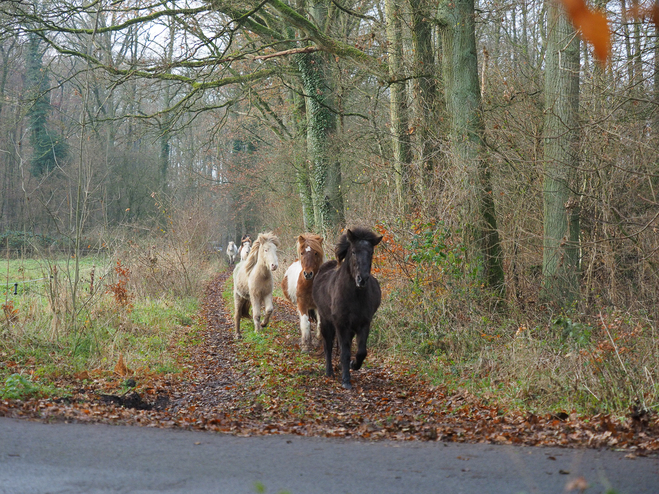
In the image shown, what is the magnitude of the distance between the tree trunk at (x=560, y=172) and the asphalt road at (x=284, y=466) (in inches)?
242

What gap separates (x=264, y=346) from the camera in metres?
12.5

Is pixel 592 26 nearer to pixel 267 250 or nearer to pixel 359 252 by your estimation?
pixel 359 252

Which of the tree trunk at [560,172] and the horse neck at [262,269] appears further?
the horse neck at [262,269]

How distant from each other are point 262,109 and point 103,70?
32.3 feet

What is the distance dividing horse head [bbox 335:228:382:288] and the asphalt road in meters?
3.55

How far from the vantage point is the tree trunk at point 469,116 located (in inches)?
448

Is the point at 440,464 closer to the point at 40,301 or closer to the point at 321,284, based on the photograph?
the point at 321,284

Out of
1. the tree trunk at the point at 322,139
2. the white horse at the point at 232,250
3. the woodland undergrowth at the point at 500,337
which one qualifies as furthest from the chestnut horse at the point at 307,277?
the white horse at the point at 232,250

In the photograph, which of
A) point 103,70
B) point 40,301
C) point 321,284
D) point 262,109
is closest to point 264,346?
point 321,284

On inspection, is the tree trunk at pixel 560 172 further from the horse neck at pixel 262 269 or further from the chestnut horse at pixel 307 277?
the horse neck at pixel 262 269

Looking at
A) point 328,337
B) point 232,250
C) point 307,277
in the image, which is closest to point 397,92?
point 307,277

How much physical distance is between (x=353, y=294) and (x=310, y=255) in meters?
2.19

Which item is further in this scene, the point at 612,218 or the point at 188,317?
the point at 188,317

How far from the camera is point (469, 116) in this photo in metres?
11.6
